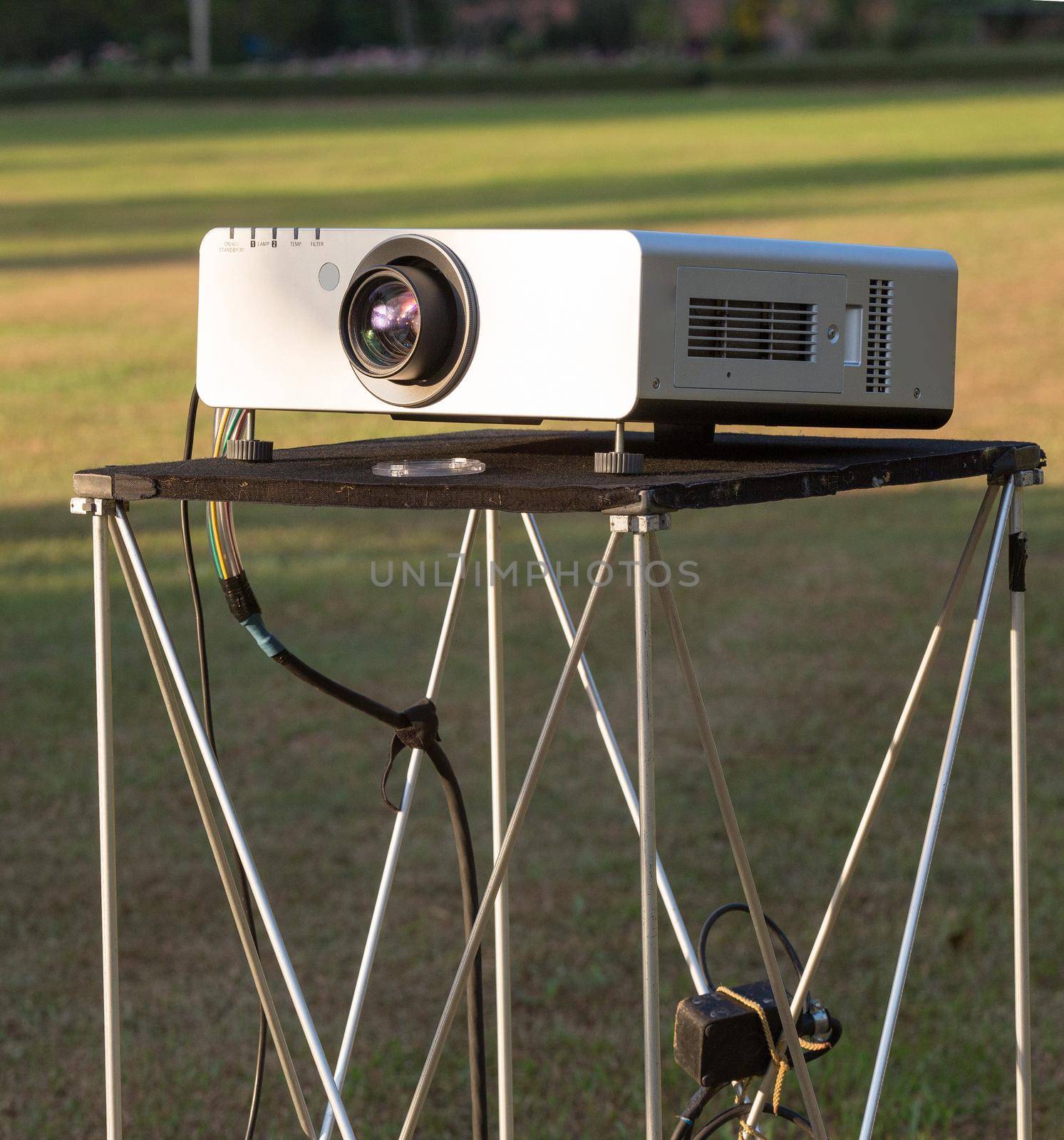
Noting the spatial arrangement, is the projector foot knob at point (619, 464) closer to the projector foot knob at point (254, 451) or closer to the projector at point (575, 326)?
the projector at point (575, 326)

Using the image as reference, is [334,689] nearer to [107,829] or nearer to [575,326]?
[107,829]

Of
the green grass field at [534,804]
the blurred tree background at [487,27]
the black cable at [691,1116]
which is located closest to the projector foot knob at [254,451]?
the black cable at [691,1116]

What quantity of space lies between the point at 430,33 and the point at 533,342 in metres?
69.8

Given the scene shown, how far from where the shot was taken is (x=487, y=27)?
7088 centimetres

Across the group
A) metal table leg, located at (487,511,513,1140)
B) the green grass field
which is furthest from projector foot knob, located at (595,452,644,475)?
the green grass field

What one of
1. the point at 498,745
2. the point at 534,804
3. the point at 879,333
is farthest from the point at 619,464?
the point at 534,804

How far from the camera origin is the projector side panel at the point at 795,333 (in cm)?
158

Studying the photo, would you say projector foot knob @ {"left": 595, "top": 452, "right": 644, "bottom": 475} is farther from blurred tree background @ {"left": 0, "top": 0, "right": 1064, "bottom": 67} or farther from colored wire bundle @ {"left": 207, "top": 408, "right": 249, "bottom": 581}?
blurred tree background @ {"left": 0, "top": 0, "right": 1064, "bottom": 67}

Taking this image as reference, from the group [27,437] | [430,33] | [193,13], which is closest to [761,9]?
[430,33]

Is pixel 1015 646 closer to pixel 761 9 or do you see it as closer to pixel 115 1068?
pixel 115 1068

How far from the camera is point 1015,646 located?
1.97 meters

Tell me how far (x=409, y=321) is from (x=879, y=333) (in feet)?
1.63

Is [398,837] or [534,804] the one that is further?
Result: [534,804]

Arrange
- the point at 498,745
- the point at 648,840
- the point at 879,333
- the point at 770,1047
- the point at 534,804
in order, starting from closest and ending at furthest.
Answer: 1. the point at 648,840
2. the point at 879,333
3. the point at 770,1047
4. the point at 498,745
5. the point at 534,804
